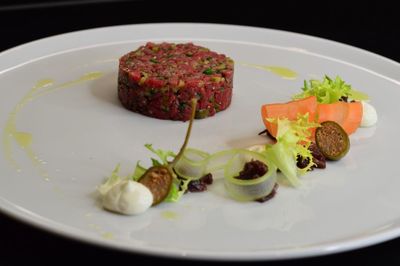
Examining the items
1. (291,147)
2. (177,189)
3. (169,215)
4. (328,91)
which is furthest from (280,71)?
(169,215)

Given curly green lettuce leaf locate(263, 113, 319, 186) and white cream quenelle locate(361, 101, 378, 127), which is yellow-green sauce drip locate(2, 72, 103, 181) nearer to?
curly green lettuce leaf locate(263, 113, 319, 186)

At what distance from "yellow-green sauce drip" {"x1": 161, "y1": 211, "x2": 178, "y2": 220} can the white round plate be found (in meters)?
0.02

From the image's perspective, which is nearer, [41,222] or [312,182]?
[41,222]

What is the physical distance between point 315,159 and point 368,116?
648mm

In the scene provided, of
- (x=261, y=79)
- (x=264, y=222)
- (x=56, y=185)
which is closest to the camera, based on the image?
(x=264, y=222)

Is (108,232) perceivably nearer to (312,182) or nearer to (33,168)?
(33,168)

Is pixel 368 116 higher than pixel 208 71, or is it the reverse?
pixel 208 71

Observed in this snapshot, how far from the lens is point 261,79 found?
15.3ft

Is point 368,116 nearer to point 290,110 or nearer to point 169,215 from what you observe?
point 290,110

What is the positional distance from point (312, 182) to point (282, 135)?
0.25 metres

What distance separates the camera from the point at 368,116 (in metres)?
4.11

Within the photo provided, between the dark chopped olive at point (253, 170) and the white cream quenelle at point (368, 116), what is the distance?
101 centimetres

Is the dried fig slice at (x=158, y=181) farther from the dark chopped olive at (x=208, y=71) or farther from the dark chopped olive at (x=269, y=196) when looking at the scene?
the dark chopped olive at (x=208, y=71)

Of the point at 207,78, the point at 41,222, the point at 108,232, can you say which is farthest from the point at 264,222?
the point at 207,78
